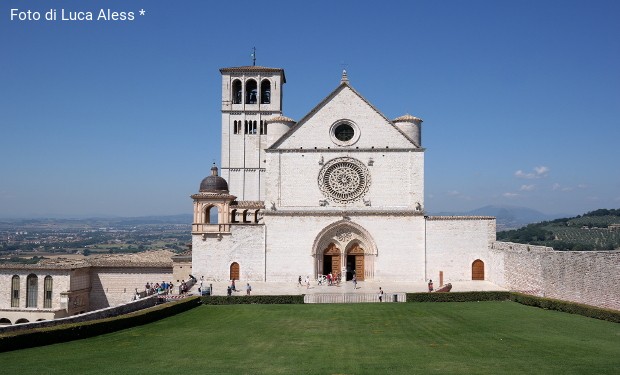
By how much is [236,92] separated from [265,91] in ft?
9.01

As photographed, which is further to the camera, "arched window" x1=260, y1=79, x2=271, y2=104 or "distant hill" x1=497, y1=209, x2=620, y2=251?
"distant hill" x1=497, y1=209, x2=620, y2=251

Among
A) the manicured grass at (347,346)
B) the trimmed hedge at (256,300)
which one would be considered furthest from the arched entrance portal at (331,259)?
the manicured grass at (347,346)

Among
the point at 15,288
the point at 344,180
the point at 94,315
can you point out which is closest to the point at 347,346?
the point at 94,315

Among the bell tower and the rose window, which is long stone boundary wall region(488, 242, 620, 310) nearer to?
the rose window

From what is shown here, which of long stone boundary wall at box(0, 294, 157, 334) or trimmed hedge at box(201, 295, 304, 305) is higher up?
long stone boundary wall at box(0, 294, 157, 334)

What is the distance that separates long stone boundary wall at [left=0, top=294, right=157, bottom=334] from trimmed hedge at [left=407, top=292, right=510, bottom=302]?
14.9m

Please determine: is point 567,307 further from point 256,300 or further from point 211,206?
point 211,206

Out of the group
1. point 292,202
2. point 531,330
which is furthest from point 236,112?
point 531,330

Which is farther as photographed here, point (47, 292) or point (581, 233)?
point (581, 233)

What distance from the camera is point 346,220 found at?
4219cm

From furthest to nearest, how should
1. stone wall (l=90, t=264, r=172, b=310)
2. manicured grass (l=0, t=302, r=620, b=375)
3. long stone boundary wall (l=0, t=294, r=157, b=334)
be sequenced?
stone wall (l=90, t=264, r=172, b=310) < long stone boundary wall (l=0, t=294, r=157, b=334) < manicured grass (l=0, t=302, r=620, b=375)

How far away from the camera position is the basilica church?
138ft

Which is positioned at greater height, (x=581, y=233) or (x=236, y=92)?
(x=236, y=92)

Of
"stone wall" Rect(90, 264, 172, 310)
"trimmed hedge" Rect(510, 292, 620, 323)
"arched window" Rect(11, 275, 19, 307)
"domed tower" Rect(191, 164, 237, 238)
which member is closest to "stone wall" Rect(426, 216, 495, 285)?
"trimmed hedge" Rect(510, 292, 620, 323)
